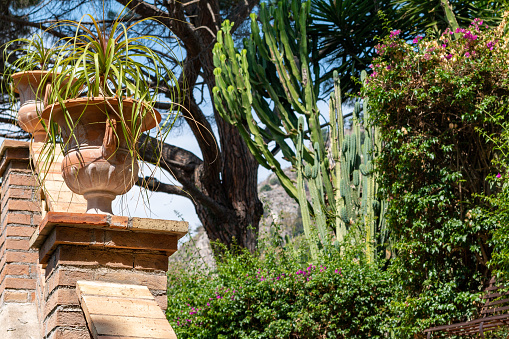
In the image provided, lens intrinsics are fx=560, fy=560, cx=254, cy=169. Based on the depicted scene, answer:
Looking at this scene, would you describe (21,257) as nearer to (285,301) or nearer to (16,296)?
(16,296)

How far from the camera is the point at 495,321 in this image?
4164mm

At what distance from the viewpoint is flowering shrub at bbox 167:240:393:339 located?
5.46 meters

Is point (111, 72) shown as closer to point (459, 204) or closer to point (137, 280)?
point (137, 280)

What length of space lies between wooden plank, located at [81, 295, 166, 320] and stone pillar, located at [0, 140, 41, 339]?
0.98 meters

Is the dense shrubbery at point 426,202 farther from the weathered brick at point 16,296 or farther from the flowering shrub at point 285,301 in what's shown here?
the weathered brick at point 16,296

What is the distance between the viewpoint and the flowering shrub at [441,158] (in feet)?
15.7

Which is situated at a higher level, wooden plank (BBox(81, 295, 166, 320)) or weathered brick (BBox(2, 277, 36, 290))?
weathered brick (BBox(2, 277, 36, 290))

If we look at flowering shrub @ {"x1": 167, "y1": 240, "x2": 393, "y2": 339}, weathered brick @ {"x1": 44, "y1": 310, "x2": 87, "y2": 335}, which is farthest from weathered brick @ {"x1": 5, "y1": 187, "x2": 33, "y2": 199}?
flowering shrub @ {"x1": 167, "y1": 240, "x2": 393, "y2": 339}

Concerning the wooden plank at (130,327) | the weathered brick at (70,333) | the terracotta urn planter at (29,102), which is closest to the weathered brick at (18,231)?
the terracotta urn planter at (29,102)

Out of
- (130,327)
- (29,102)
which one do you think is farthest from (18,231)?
(130,327)

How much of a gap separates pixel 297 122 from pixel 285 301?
232 centimetres

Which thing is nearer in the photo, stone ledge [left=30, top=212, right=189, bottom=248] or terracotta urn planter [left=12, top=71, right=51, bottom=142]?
stone ledge [left=30, top=212, right=189, bottom=248]

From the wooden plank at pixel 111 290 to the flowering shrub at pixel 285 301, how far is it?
12.3 feet

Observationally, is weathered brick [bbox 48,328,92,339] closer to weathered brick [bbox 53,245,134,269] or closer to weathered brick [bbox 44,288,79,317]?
weathered brick [bbox 44,288,79,317]
